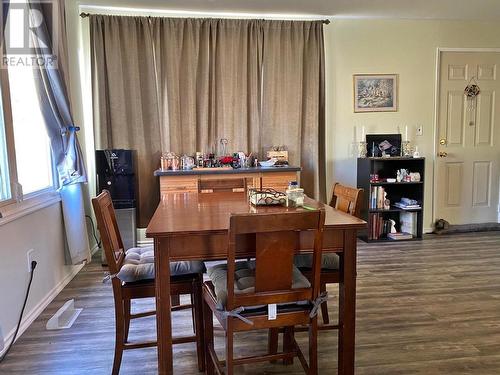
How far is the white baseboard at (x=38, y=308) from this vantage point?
2.24 metres

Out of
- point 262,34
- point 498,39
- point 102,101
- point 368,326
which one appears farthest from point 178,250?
point 498,39

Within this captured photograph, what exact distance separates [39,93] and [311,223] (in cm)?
235

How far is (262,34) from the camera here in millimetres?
4316

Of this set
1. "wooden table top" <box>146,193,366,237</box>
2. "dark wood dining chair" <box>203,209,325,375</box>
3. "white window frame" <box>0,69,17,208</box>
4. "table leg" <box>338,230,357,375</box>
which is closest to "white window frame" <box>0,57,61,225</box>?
"white window frame" <box>0,69,17,208</box>

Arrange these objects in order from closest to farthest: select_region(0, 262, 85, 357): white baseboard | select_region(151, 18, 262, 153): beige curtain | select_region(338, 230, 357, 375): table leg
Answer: select_region(338, 230, 357, 375): table leg < select_region(0, 262, 85, 357): white baseboard < select_region(151, 18, 262, 153): beige curtain

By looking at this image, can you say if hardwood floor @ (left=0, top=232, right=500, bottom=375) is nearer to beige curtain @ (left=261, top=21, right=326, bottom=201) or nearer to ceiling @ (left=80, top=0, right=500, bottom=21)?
beige curtain @ (left=261, top=21, right=326, bottom=201)

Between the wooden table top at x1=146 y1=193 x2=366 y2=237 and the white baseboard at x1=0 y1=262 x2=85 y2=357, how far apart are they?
1.17 m

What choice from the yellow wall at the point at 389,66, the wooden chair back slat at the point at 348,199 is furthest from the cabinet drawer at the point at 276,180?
the wooden chair back slat at the point at 348,199

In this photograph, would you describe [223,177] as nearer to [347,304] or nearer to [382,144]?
[382,144]

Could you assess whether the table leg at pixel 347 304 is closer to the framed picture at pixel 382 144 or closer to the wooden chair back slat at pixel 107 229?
the wooden chair back slat at pixel 107 229

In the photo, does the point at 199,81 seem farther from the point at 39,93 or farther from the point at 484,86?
the point at 484,86

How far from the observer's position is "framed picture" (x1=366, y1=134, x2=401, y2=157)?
4.59 meters

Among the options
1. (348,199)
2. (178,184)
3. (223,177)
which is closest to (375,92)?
(223,177)

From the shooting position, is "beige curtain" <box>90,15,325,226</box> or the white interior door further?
the white interior door
